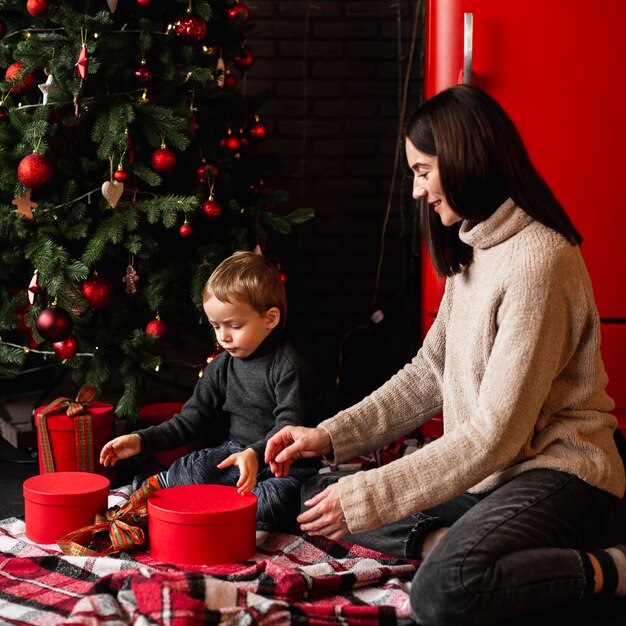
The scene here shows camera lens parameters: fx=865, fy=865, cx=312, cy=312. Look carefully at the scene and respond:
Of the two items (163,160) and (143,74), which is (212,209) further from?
(143,74)

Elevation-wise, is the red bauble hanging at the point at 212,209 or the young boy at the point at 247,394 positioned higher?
the red bauble hanging at the point at 212,209

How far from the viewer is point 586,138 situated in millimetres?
2518

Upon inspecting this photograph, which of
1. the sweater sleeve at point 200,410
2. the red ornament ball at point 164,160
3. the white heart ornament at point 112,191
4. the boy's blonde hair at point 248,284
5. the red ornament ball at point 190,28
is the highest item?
the red ornament ball at point 190,28

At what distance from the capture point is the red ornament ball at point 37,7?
7.42 ft

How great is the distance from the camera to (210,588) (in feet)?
4.88

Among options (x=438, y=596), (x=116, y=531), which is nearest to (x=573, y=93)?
(x=438, y=596)

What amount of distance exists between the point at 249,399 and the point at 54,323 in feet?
1.80

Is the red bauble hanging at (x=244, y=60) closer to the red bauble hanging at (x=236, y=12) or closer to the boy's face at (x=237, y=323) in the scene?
the red bauble hanging at (x=236, y=12)

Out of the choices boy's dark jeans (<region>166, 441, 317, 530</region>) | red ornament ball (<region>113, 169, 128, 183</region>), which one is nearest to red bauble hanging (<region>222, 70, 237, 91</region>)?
red ornament ball (<region>113, 169, 128, 183</region>)

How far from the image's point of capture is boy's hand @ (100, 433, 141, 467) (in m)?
2.02

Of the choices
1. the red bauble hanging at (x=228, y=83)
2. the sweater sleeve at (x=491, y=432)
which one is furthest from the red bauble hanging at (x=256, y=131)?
the sweater sleeve at (x=491, y=432)

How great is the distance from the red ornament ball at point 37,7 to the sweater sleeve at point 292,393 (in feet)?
3.65

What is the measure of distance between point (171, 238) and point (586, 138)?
1.25m

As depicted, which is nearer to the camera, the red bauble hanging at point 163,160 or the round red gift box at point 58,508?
the round red gift box at point 58,508
